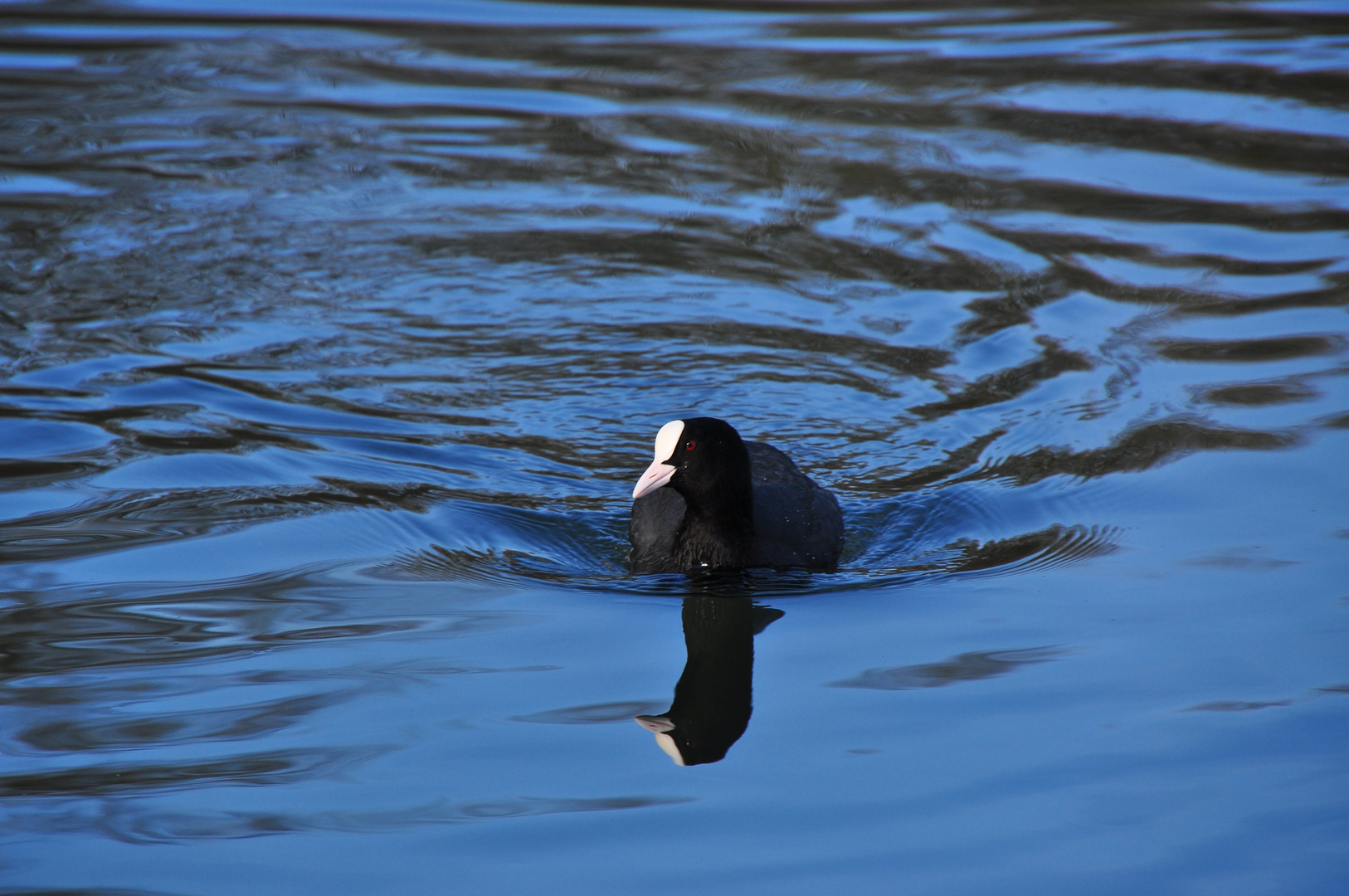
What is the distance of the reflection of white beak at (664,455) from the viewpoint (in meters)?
5.28

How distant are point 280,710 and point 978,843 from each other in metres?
1.99

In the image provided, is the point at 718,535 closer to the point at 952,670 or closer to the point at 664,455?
the point at 664,455

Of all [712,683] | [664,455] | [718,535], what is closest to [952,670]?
[712,683]

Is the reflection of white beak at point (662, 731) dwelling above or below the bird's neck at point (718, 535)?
below

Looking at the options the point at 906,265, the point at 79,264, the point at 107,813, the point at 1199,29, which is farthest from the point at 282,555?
the point at 1199,29

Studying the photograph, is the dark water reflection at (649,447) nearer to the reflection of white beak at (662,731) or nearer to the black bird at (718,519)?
the reflection of white beak at (662,731)

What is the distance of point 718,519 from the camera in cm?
538

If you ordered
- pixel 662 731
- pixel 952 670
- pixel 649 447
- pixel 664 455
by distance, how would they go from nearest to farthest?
pixel 662 731 < pixel 952 670 < pixel 664 455 < pixel 649 447

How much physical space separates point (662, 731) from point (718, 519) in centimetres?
144

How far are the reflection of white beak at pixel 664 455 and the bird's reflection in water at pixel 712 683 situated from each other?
47 centimetres

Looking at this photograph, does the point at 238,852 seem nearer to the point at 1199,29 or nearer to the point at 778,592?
the point at 778,592

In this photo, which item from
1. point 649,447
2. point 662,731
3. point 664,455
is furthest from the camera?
point 649,447

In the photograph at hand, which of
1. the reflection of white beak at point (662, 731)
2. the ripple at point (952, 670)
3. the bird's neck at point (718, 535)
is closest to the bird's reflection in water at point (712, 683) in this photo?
the reflection of white beak at point (662, 731)

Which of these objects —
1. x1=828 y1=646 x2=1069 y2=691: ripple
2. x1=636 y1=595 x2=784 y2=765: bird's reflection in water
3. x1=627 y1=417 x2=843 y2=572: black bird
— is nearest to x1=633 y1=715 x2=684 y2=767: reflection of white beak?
x1=636 y1=595 x2=784 y2=765: bird's reflection in water
